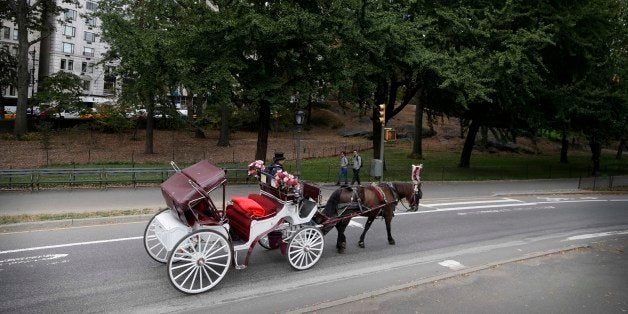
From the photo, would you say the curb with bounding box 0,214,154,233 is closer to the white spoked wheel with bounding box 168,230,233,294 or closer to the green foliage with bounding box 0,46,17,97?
the white spoked wheel with bounding box 168,230,233,294

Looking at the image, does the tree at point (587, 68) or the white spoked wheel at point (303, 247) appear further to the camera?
the tree at point (587, 68)

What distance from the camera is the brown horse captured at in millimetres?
9875

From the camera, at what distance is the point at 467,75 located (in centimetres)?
1998

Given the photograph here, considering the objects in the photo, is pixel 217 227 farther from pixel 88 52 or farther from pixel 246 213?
pixel 88 52

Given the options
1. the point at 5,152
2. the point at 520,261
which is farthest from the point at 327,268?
the point at 5,152

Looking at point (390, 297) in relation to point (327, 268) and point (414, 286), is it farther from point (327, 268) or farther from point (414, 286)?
point (327, 268)

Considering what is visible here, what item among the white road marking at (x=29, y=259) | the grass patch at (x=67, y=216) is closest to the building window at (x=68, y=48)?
the grass patch at (x=67, y=216)

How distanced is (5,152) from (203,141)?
541 inches

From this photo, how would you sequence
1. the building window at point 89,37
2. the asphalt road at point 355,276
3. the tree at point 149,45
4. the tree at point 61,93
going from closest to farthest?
the asphalt road at point 355,276
the tree at point 149,45
the tree at point 61,93
the building window at point 89,37

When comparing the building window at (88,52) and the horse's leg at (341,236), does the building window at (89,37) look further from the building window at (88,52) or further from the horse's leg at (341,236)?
the horse's leg at (341,236)

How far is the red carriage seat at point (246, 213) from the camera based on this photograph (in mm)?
8272

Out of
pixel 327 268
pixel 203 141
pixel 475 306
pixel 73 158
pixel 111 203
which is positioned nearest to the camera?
pixel 475 306

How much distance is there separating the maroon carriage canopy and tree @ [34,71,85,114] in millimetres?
33303

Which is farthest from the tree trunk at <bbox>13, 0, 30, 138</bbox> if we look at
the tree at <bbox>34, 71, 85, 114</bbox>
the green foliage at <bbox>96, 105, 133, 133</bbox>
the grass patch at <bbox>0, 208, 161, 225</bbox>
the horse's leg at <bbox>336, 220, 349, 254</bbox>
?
the horse's leg at <bbox>336, 220, 349, 254</bbox>
